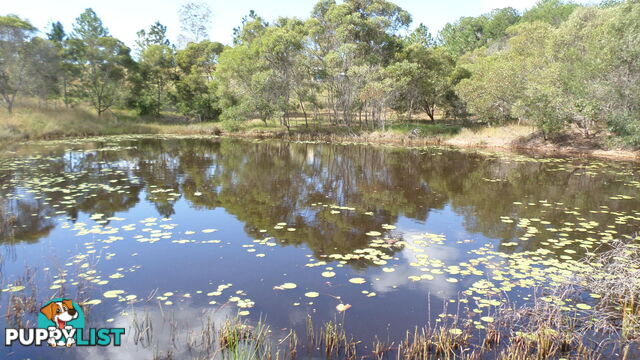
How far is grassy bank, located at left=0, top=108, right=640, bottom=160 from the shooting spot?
92.1 ft

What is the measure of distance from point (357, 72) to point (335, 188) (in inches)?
838

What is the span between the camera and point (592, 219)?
10984 mm

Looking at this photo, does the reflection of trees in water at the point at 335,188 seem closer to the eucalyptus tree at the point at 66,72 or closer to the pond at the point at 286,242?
the pond at the point at 286,242

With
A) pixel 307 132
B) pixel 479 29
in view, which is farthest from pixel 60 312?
pixel 479 29

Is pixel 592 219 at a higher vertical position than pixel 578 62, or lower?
lower

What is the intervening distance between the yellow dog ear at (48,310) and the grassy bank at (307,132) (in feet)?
86.7

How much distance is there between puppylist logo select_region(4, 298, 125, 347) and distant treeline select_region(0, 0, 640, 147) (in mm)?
27328

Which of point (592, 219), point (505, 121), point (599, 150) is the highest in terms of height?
point (505, 121)

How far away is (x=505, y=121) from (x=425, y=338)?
34523mm

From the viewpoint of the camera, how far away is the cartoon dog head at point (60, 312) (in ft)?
17.6

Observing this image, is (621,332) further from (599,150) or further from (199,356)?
(599,150)

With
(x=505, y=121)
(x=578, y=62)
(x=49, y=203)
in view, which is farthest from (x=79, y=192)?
(x=505, y=121)

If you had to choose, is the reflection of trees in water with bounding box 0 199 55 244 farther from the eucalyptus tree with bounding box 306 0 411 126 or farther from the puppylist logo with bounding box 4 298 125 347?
the eucalyptus tree with bounding box 306 0 411 126

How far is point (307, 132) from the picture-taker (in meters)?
38.0
